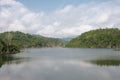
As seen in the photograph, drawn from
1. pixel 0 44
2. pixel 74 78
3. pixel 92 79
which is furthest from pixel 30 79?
pixel 0 44

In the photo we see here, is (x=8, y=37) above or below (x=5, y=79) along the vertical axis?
above

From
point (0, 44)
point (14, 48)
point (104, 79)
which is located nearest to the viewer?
point (104, 79)

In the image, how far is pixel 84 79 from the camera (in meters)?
42.7

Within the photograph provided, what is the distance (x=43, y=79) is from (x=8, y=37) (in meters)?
108

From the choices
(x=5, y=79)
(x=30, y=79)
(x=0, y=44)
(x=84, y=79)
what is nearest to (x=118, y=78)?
(x=84, y=79)

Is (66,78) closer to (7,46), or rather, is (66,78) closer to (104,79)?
(104,79)

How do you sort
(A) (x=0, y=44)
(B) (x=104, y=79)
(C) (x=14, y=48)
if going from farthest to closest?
(C) (x=14, y=48) < (A) (x=0, y=44) < (B) (x=104, y=79)

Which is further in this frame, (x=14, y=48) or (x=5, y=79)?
(x=14, y=48)

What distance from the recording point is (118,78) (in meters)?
43.3

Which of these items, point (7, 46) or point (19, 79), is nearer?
point (19, 79)

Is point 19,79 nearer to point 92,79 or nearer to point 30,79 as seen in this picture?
point 30,79

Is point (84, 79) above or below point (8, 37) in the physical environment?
below

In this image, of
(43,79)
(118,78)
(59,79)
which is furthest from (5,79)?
(118,78)

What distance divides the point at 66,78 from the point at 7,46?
322 feet
